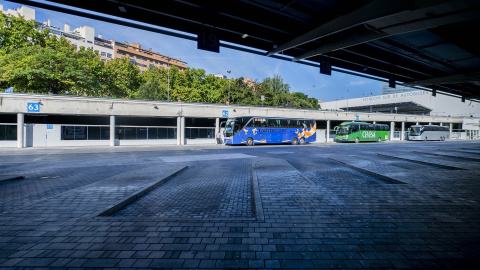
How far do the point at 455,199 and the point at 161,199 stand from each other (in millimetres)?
6984

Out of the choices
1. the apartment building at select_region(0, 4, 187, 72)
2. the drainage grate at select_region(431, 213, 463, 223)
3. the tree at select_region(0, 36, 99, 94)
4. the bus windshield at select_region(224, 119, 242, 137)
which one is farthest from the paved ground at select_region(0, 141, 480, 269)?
the apartment building at select_region(0, 4, 187, 72)

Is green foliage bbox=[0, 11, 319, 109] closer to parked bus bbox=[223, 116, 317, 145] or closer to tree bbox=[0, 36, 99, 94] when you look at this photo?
tree bbox=[0, 36, 99, 94]

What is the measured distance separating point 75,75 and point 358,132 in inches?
1515

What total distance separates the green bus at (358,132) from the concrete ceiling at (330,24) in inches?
892

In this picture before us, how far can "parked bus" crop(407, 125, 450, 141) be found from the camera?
40.3 m

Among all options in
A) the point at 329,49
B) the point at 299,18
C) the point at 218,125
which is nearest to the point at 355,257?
the point at 299,18

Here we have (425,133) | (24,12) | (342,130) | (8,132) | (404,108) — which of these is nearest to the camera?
(8,132)

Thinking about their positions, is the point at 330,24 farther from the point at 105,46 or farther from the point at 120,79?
the point at 105,46

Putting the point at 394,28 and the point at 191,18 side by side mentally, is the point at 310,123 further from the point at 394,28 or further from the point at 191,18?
the point at 191,18

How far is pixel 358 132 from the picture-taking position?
1344 inches

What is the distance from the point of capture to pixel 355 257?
2.94m

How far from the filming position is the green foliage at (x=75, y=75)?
24562mm

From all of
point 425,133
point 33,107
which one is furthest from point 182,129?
point 425,133

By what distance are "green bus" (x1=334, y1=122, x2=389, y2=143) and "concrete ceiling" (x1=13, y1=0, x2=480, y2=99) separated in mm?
22652
